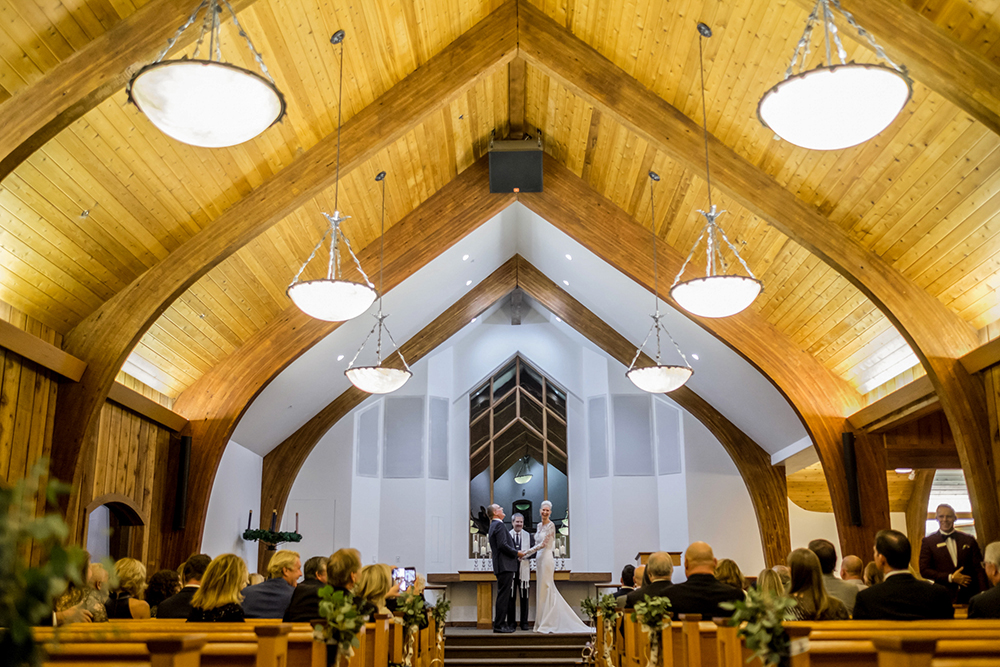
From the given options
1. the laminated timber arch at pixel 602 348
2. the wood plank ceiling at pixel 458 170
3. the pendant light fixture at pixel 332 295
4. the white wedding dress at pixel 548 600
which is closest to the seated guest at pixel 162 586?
the pendant light fixture at pixel 332 295

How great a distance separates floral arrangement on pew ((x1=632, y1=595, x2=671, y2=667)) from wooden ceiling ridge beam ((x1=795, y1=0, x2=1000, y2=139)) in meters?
3.16

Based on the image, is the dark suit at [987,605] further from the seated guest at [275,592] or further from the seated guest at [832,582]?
the seated guest at [275,592]

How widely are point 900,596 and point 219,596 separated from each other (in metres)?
3.10

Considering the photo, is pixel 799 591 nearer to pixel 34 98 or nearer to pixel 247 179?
pixel 34 98

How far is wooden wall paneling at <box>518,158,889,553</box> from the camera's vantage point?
328 inches

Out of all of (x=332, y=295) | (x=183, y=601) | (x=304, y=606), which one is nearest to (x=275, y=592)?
(x=183, y=601)

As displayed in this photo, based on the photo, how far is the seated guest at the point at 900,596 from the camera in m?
3.68

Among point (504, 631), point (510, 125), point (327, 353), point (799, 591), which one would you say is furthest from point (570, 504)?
point (799, 591)

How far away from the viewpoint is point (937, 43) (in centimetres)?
466

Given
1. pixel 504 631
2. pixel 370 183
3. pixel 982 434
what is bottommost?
pixel 504 631

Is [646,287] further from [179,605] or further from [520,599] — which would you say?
[179,605]

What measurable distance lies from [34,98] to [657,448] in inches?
376

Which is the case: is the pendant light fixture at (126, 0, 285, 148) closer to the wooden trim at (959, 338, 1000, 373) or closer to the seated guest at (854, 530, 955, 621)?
the seated guest at (854, 530, 955, 621)

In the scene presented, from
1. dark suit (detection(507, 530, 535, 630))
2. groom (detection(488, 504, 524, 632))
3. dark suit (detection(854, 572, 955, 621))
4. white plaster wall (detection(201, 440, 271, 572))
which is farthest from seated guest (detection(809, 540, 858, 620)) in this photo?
white plaster wall (detection(201, 440, 271, 572))
